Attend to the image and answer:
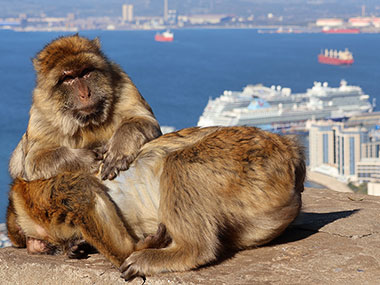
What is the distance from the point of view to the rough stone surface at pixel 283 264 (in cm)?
172

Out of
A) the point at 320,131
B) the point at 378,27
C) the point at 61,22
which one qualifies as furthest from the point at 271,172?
the point at 378,27

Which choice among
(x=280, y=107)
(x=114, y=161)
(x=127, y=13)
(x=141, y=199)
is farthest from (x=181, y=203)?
(x=127, y=13)

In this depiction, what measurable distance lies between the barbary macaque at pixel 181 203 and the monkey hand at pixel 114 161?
0.06 meters

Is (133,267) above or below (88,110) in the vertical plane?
below

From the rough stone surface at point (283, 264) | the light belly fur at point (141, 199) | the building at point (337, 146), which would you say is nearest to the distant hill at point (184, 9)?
the building at point (337, 146)

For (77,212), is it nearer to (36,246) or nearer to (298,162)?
(36,246)

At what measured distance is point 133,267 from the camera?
1.74 meters

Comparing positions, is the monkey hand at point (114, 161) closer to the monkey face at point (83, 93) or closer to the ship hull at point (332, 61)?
the monkey face at point (83, 93)

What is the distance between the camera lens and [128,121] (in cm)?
236

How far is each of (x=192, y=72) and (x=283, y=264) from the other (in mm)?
57985

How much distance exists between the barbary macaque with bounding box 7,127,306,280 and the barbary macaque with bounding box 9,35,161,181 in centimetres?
34

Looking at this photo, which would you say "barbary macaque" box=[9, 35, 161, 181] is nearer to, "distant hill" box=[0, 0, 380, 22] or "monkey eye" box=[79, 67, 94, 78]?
"monkey eye" box=[79, 67, 94, 78]

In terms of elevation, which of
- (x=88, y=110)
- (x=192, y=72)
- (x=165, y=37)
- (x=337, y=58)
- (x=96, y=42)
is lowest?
(x=192, y=72)

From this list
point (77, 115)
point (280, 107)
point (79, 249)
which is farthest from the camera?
point (280, 107)
